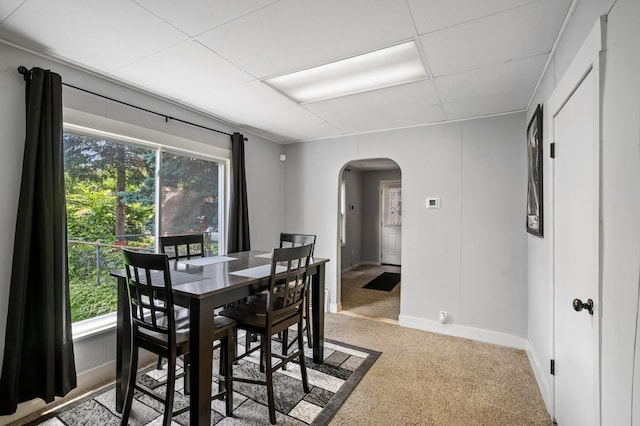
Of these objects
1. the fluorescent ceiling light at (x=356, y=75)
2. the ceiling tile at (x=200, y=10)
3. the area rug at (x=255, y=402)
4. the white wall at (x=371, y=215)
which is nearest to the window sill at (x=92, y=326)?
the area rug at (x=255, y=402)

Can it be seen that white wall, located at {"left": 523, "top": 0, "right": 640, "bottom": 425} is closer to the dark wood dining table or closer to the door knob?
the door knob

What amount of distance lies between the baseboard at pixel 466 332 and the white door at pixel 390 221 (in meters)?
3.85

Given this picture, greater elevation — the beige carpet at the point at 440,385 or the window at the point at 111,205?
the window at the point at 111,205

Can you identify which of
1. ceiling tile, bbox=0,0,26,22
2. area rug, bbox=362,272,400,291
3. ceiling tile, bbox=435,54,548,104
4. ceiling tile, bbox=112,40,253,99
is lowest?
area rug, bbox=362,272,400,291

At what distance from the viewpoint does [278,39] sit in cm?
179

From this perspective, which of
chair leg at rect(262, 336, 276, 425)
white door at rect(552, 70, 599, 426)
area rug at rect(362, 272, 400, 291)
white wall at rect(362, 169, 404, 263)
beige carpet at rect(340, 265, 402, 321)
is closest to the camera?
white door at rect(552, 70, 599, 426)

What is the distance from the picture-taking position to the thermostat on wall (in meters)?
3.41

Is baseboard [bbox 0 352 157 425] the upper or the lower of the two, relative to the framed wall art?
lower

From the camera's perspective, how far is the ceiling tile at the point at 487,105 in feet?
8.68

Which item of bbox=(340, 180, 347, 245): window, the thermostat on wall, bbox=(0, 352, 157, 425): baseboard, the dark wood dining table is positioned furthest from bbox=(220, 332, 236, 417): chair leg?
bbox=(340, 180, 347, 245): window

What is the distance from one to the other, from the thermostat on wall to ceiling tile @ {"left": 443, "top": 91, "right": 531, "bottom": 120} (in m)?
0.92

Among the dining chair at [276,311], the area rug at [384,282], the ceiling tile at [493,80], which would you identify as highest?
the ceiling tile at [493,80]

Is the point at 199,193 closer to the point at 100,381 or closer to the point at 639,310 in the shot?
the point at 100,381

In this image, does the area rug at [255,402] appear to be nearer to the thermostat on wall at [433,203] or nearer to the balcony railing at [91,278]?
the balcony railing at [91,278]
